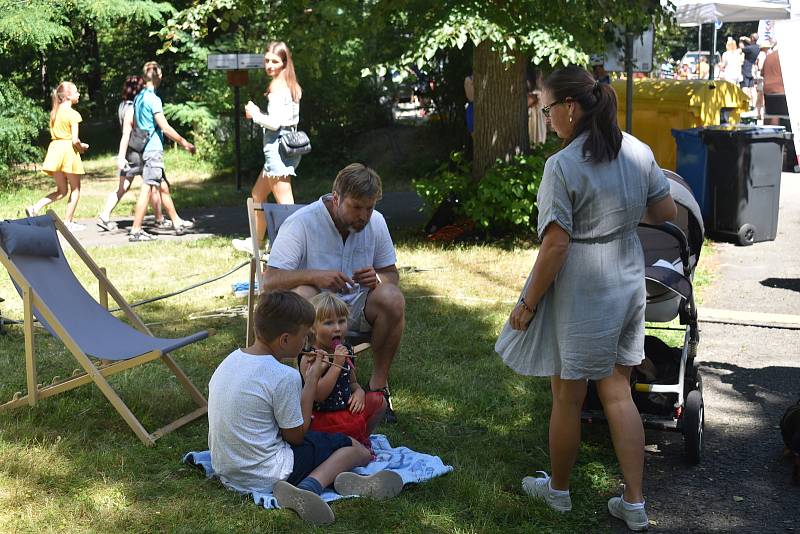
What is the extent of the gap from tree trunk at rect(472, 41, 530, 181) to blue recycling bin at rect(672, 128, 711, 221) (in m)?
1.83

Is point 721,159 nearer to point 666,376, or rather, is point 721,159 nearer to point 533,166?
point 533,166

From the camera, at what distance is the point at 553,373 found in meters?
3.98

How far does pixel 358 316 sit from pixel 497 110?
17.2 ft

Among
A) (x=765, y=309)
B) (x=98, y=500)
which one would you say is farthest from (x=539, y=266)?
(x=765, y=309)

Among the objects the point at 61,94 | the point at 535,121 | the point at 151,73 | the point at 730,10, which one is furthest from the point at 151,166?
the point at 730,10

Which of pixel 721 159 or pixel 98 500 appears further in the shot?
pixel 721 159

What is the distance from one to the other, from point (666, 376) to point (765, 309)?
3.21 meters

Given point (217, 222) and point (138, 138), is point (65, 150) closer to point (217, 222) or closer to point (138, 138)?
point (138, 138)

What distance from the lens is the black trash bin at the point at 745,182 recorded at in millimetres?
10305

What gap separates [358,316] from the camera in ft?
17.6

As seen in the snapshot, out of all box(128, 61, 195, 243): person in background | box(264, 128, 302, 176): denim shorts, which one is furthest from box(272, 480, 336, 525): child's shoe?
box(128, 61, 195, 243): person in background

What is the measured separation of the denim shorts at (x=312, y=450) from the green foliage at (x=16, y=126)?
1128cm

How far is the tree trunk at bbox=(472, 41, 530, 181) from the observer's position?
9.98 m

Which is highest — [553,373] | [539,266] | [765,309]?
[539,266]
